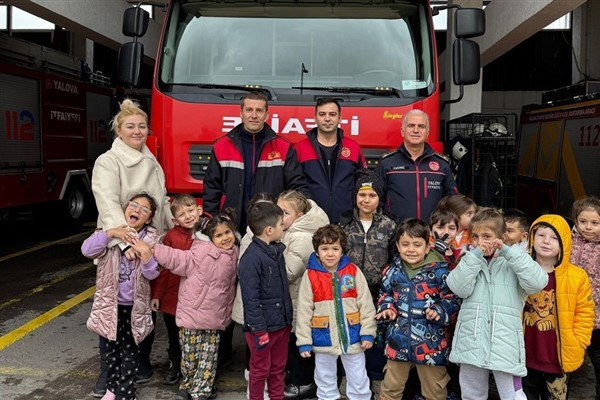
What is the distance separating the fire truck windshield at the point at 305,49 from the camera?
482 cm

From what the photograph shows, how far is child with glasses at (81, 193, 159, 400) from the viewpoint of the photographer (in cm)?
364

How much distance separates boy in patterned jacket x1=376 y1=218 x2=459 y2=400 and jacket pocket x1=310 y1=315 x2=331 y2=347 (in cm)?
29

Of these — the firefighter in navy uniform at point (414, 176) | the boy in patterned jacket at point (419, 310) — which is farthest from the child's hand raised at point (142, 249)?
the firefighter in navy uniform at point (414, 176)

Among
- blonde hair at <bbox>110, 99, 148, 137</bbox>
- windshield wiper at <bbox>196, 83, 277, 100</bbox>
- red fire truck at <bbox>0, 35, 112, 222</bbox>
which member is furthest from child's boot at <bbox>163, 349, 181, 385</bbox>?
red fire truck at <bbox>0, 35, 112, 222</bbox>

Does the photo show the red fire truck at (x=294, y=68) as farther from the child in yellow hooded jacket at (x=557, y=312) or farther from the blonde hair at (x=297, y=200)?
the child in yellow hooded jacket at (x=557, y=312)

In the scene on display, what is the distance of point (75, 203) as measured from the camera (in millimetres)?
11562

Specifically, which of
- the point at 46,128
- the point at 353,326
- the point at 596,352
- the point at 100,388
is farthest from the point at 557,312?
the point at 46,128

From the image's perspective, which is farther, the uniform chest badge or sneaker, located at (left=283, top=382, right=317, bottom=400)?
the uniform chest badge

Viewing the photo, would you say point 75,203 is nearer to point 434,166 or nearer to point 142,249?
point 142,249

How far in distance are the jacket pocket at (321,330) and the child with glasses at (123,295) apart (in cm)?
96

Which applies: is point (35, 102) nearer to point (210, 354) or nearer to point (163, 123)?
point (163, 123)

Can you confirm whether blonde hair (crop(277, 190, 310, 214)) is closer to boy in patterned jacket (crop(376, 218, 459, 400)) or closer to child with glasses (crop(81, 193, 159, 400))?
boy in patterned jacket (crop(376, 218, 459, 400))

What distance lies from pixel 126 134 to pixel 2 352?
84.1 inches

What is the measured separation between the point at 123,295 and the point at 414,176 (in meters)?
1.93
